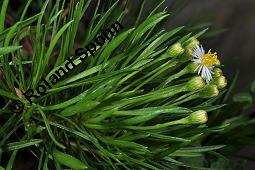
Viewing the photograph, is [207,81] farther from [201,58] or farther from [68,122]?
[68,122]

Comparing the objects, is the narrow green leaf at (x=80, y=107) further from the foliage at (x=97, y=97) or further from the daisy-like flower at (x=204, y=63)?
the daisy-like flower at (x=204, y=63)

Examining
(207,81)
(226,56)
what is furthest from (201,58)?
(226,56)

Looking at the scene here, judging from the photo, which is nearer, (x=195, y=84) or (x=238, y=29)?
(x=195, y=84)

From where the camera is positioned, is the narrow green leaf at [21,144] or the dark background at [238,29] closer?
the narrow green leaf at [21,144]

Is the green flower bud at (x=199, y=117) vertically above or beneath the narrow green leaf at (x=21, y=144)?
beneath

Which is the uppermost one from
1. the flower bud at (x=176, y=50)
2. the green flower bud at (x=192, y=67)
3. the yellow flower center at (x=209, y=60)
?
the flower bud at (x=176, y=50)

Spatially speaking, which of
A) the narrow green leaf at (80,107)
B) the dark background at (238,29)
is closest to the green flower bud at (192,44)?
the narrow green leaf at (80,107)

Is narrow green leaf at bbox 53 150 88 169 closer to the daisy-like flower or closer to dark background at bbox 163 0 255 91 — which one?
the daisy-like flower

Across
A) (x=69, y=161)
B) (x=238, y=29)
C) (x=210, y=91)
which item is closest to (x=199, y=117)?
(x=210, y=91)

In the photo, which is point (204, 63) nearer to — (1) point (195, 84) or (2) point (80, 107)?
(1) point (195, 84)
